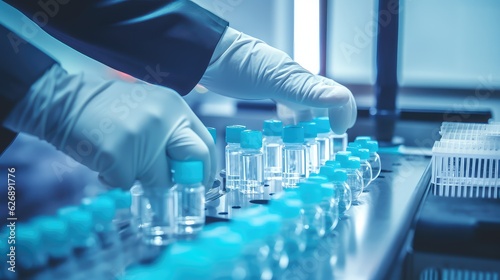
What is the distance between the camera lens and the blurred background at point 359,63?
8.48ft

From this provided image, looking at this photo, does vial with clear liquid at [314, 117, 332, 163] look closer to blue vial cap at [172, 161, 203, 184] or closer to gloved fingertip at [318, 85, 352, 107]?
gloved fingertip at [318, 85, 352, 107]

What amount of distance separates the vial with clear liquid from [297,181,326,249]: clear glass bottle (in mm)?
603

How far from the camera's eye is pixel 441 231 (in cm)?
116

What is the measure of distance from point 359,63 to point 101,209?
8.41 feet

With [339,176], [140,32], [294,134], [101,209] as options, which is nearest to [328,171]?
[339,176]

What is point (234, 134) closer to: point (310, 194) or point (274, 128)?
point (274, 128)

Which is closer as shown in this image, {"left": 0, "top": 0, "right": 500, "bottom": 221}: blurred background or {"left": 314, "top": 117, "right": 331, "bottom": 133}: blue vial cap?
{"left": 314, "top": 117, "right": 331, "bottom": 133}: blue vial cap

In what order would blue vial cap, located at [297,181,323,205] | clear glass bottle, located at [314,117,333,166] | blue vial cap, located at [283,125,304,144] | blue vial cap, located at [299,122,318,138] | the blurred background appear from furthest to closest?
the blurred background
clear glass bottle, located at [314,117,333,166]
blue vial cap, located at [299,122,318,138]
blue vial cap, located at [283,125,304,144]
blue vial cap, located at [297,181,323,205]

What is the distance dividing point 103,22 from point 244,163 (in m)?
0.51

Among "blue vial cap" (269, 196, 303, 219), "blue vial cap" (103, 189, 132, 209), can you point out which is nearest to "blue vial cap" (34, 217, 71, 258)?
"blue vial cap" (103, 189, 132, 209)

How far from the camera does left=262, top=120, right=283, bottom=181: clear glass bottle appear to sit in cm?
157

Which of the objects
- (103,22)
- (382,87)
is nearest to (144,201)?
(103,22)

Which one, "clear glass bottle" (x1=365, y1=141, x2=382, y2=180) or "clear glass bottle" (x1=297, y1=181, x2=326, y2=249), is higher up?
"clear glass bottle" (x1=365, y1=141, x2=382, y2=180)

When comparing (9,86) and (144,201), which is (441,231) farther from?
(9,86)
